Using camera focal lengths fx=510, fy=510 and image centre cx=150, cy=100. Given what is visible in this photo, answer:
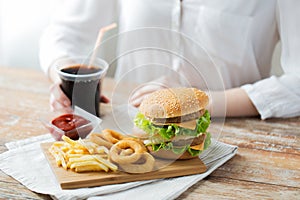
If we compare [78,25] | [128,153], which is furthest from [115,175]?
[78,25]

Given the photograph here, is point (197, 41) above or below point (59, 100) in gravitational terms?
above

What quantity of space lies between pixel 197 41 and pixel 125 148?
2.06ft

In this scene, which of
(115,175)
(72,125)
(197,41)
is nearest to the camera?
(115,175)

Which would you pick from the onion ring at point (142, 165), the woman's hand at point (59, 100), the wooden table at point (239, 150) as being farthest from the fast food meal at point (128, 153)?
the woman's hand at point (59, 100)

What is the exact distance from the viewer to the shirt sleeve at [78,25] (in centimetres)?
176

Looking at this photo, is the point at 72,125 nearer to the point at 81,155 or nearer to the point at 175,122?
the point at 81,155

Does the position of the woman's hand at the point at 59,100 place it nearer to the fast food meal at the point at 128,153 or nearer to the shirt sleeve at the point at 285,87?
the fast food meal at the point at 128,153

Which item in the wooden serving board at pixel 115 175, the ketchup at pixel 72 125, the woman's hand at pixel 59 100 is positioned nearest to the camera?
the wooden serving board at pixel 115 175

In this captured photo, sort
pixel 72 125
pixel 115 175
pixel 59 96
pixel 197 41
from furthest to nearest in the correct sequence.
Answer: pixel 197 41
pixel 59 96
pixel 72 125
pixel 115 175

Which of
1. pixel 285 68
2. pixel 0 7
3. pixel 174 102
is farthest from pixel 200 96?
pixel 0 7

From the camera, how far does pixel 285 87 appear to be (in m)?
1.52

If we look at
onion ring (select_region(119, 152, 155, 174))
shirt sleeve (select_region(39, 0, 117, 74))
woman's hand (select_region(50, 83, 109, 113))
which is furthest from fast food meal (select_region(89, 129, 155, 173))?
shirt sleeve (select_region(39, 0, 117, 74))

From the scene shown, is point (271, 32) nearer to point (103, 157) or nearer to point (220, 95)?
point (220, 95)

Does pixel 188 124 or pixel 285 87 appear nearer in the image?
pixel 188 124
